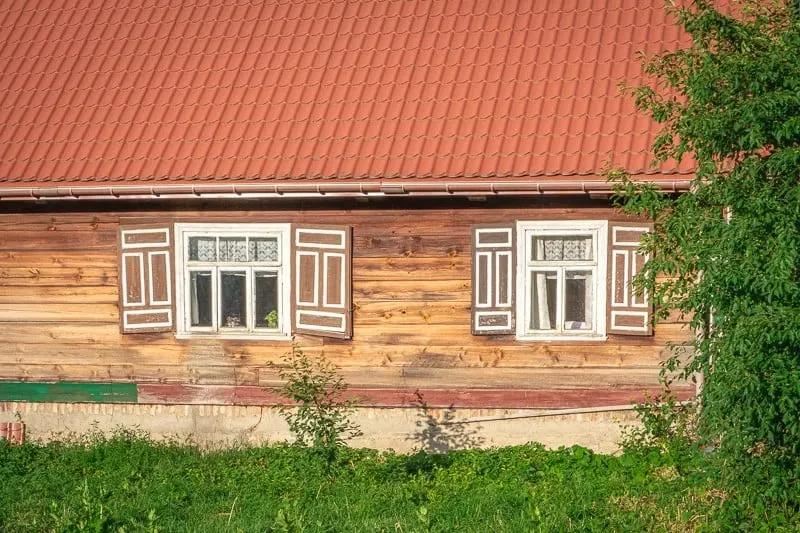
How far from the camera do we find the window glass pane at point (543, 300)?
37.3ft

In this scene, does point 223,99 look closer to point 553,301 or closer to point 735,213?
point 553,301

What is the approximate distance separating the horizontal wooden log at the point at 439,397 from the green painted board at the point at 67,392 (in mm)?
271

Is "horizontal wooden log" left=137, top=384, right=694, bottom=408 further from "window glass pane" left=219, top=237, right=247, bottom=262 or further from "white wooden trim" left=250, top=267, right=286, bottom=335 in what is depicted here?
"window glass pane" left=219, top=237, right=247, bottom=262

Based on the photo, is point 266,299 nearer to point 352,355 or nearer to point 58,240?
point 352,355

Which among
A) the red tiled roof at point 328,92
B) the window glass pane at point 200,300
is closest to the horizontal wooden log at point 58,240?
the red tiled roof at point 328,92

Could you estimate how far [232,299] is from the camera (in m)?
12.0

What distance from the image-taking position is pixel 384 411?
11602 millimetres

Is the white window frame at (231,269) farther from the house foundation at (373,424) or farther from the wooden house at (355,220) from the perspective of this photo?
the house foundation at (373,424)

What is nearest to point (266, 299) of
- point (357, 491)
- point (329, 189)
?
point (329, 189)

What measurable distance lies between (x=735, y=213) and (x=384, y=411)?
4.78m

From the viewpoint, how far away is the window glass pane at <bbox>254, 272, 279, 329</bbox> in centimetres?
1184

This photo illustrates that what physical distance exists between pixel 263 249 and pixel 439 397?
2.33 m

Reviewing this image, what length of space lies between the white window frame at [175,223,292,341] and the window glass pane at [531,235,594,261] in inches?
97.6

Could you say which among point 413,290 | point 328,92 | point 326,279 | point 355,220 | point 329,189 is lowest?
point 413,290
